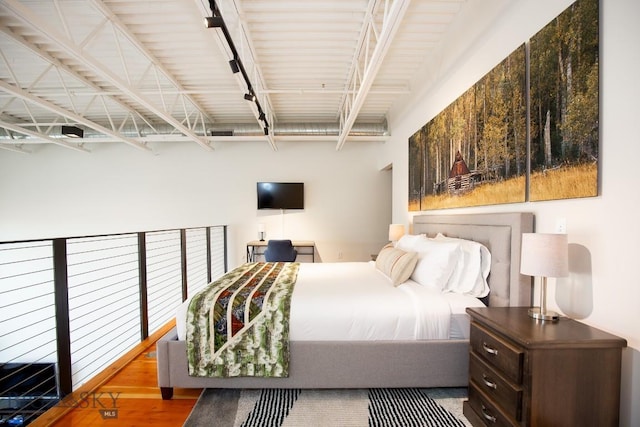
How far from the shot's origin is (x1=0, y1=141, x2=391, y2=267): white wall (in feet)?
18.1

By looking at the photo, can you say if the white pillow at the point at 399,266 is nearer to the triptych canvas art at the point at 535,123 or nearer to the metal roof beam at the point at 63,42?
the triptych canvas art at the point at 535,123

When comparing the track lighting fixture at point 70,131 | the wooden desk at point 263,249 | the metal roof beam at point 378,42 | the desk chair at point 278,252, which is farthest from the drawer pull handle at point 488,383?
the track lighting fixture at point 70,131

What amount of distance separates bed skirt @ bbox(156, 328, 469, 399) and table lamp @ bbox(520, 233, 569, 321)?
0.68 metres

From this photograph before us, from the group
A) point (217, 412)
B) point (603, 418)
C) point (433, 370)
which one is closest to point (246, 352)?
point (217, 412)

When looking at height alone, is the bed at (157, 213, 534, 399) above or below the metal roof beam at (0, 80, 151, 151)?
below

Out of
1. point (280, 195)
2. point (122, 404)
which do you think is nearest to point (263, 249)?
point (280, 195)

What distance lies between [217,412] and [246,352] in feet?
1.26

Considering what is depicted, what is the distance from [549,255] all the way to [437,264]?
85 cm

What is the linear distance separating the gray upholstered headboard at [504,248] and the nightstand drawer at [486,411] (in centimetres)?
63

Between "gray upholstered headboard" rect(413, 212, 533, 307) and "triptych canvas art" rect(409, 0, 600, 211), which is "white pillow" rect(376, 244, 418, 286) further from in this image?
"triptych canvas art" rect(409, 0, 600, 211)

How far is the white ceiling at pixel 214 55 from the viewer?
8.02ft

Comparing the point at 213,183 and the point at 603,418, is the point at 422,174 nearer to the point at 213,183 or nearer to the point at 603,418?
the point at 603,418

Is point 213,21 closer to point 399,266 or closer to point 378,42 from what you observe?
point 378,42

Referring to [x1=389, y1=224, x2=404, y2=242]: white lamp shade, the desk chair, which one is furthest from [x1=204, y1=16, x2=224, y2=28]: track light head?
the desk chair
